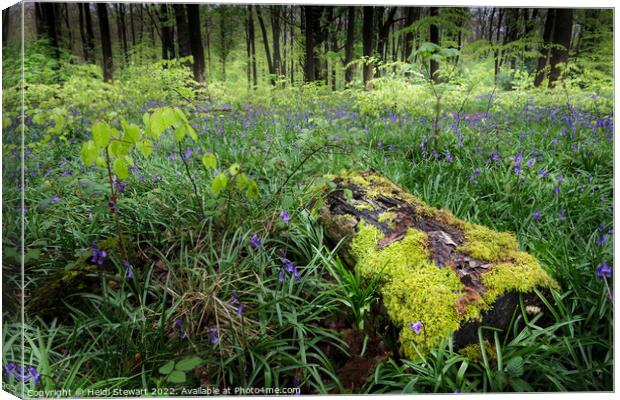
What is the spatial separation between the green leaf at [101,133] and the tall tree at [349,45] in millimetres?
1313

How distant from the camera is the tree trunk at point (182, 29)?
7.08 feet

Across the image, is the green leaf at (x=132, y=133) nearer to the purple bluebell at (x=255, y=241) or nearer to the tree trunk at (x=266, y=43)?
the purple bluebell at (x=255, y=241)

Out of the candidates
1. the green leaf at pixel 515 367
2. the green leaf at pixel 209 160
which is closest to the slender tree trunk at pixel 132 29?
the green leaf at pixel 209 160

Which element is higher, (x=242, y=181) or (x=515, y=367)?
(x=242, y=181)

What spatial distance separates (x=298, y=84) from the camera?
2.38 m

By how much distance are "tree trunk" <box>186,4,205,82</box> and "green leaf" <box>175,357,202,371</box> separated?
1.48 metres

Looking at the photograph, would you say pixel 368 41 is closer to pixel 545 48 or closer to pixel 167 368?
pixel 545 48

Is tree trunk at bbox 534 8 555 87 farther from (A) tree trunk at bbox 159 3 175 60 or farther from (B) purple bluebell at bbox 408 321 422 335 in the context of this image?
(A) tree trunk at bbox 159 3 175 60

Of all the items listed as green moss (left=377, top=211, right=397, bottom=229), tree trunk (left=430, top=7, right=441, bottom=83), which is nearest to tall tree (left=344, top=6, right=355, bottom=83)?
tree trunk (left=430, top=7, right=441, bottom=83)

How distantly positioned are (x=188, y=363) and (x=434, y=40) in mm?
2132

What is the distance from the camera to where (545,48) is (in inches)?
90.7

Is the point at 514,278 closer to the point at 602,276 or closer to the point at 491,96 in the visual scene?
the point at 602,276

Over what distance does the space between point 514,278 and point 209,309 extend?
147cm

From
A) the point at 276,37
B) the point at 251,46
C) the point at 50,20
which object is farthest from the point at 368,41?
the point at 50,20
